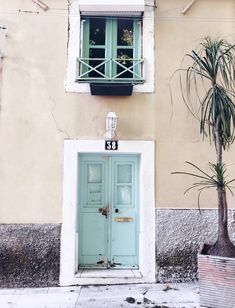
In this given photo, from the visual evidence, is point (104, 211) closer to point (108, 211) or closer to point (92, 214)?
point (108, 211)

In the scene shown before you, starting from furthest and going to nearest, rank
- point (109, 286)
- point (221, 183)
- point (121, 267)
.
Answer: point (121, 267) < point (109, 286) < point (221, 183)

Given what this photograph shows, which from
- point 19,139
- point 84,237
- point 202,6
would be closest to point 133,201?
point 84,237

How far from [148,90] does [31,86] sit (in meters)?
2.06

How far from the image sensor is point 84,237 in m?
5.70

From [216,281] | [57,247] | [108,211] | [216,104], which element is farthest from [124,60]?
[216,281]

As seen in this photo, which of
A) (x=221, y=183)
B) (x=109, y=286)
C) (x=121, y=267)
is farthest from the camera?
(x=121, y=267)

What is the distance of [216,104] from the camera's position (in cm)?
484

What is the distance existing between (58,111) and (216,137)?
2685 millimetres

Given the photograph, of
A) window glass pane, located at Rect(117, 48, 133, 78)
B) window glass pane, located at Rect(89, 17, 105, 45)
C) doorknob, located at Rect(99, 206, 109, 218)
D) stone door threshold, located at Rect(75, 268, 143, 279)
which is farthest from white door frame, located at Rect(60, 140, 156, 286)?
window glass pane, located at Rect(89, 17, 105, 45)

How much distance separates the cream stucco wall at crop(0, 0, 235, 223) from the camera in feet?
18.0

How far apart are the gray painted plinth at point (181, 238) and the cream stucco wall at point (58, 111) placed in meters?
0.21

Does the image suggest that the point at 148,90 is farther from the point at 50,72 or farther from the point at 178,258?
the point at 178,258

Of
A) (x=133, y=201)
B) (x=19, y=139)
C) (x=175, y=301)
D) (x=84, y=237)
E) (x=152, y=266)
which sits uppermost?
(x=19, y=139)

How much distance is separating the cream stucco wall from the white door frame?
0.41ft
